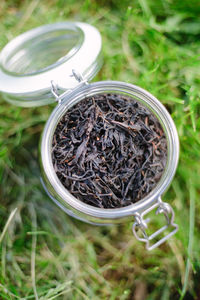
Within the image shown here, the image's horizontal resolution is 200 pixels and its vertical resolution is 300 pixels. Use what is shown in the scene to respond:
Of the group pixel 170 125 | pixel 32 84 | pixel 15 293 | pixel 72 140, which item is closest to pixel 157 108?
pixel 170 125

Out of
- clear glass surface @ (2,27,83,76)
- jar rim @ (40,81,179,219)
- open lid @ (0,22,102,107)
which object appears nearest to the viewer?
jar rim @ (40,81,179,219)

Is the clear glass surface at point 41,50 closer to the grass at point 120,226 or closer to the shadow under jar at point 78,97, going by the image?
the shadow under jar at point 78,97

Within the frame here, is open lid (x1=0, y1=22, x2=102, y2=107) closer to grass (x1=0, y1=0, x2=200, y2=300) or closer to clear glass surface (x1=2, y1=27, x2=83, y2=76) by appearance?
clear glass surface (x1=2, y1=27, x2=83, y2=76)

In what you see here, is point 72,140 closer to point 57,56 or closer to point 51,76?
point 51,76

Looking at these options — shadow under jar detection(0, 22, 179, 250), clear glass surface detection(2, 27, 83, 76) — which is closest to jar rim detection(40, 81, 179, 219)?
shadow under jar detection(0, 22, 179, 250)

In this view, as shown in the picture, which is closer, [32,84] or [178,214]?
[32,84]

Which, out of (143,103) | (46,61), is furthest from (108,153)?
(46,61)

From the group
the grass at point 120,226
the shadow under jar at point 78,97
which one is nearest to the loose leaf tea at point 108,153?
the shadow under jar at point 78,97
